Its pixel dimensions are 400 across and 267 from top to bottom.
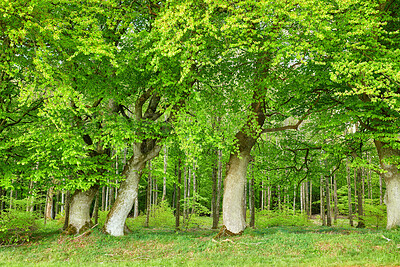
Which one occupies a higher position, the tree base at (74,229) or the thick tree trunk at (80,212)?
the thick tree trunk at (80,212)

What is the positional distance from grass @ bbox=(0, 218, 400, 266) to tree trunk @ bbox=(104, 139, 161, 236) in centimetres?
55

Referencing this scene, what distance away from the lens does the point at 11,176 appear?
30.4 feet

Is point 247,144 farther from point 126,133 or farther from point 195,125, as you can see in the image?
point 126,133

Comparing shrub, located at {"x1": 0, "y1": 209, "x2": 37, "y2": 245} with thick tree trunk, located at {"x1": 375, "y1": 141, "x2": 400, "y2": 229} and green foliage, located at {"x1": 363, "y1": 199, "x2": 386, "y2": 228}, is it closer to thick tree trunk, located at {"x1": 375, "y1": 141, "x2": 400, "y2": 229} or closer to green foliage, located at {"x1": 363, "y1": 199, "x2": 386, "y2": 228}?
thick tree trunk, located at {"x1": 375, "y1": 141, "x2": 400, "y2": 229}

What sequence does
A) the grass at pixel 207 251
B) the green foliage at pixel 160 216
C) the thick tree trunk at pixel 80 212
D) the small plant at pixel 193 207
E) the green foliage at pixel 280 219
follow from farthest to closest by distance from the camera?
1. the green foliage at pixel 280 219
2. the green foliage at pixel 160 216
3. the small plant at pixel 193 207
4. the thick tree trunk at pixel 80 212
5. the grass at pixel 207 251

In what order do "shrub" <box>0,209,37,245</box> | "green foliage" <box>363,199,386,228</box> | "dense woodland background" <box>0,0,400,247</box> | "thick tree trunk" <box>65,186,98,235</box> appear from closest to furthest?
"dense woodland background" <box>0,0,400,247</box> → "shrub" <box>0,209,37,245</box> → "thick tree trunk" <box>65,186,98,235</box> → "green foliage" <box>363,199,386,228</box>

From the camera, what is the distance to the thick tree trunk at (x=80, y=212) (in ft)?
38.1

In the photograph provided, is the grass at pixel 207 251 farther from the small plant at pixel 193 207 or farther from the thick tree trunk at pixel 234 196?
the small plant at pixel 193 207

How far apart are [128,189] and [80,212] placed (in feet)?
7.79

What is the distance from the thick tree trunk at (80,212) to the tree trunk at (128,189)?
3.68ft

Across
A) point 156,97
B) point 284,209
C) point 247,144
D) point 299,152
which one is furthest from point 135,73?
point 284,209

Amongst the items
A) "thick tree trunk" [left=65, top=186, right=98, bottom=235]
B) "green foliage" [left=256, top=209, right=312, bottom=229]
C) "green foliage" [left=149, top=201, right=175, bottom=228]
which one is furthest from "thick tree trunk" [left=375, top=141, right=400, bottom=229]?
"thick tree trunk" [left=65, top=186, right=98, bottom=235]

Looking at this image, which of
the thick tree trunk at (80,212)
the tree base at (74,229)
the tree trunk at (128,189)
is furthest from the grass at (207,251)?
the thick tree trunk at (80,212)

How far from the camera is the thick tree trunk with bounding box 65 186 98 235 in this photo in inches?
457
